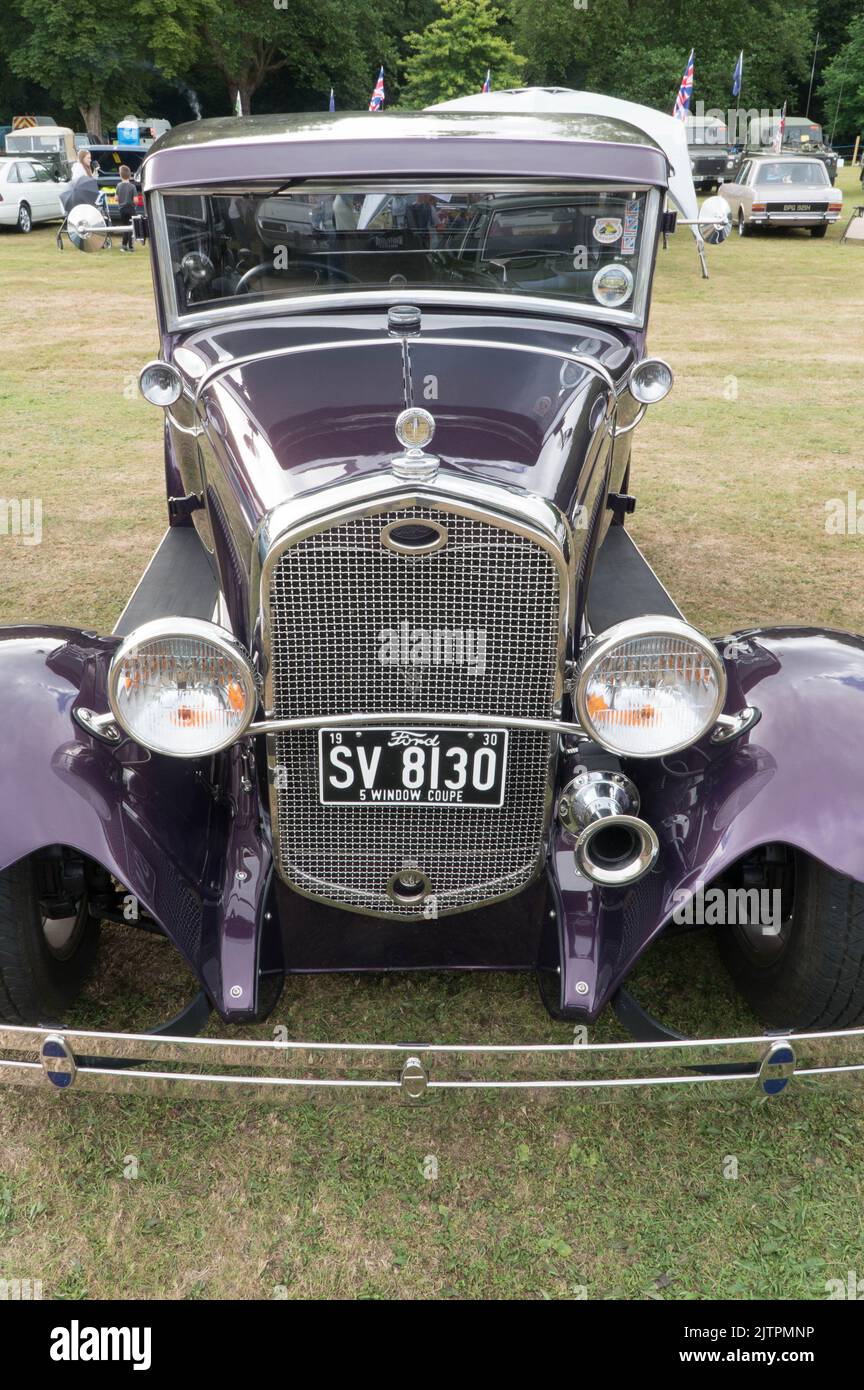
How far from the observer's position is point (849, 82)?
111 ft

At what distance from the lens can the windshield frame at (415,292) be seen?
121 inches

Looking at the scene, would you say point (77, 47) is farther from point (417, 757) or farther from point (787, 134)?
point (417, 757)

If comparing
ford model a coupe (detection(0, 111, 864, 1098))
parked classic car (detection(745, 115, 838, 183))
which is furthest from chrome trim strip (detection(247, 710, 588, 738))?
parked classic car (detection(745, 115, 838, 183))

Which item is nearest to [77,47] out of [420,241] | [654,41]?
[654,41]

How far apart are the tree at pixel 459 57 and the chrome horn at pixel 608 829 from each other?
31708mm

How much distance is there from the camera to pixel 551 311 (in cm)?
318

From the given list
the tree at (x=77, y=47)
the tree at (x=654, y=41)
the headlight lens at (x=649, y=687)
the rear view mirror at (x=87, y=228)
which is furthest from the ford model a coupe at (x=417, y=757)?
the tree at (x=77, y=47)

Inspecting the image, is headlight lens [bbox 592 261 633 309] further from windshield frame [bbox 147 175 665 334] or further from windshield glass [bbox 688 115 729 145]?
windshield glass [bbox 688 115 729 145]

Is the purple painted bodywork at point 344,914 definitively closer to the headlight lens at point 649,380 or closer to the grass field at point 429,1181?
the grass field at point 429,1181

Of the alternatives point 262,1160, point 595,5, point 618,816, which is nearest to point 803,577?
point 618,816

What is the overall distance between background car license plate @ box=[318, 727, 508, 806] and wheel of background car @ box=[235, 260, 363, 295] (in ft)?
5.52

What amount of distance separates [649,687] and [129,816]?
1170 mm

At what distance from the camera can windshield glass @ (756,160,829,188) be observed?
Answer: 794 inches

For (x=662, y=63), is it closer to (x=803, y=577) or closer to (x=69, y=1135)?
(x=803, y=577)
